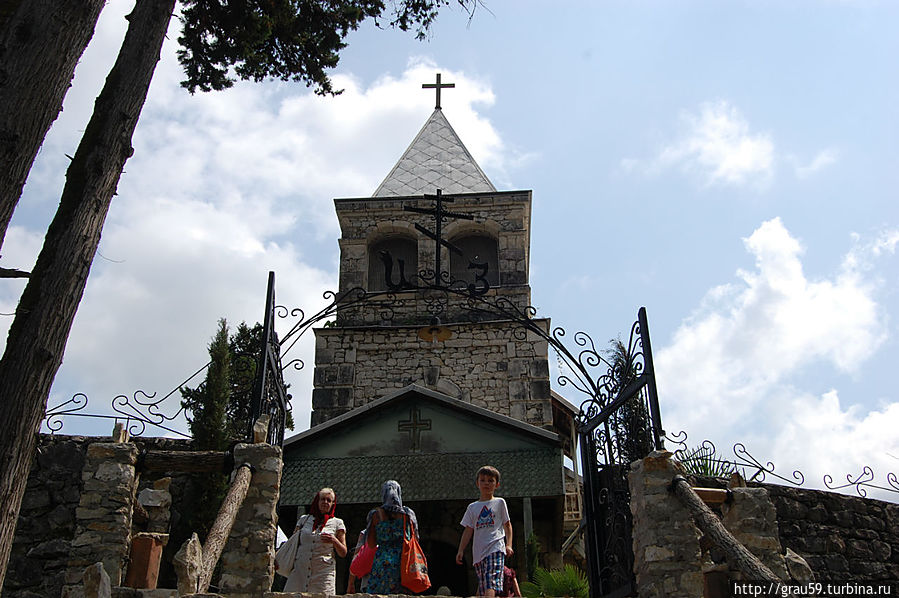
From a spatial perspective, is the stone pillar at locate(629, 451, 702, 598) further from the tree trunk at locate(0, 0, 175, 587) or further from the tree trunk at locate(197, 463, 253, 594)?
the tree trunk at locate(0, 0, 175, 587)

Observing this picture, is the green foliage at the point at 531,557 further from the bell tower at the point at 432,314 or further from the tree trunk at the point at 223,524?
the bell tower at the point at 432,314

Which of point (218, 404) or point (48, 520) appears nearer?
point (48, 520)

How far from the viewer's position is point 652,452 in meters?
6.81

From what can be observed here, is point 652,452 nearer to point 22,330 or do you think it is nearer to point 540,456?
point 540,456

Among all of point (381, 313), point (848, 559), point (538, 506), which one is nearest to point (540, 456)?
point (538, 506)

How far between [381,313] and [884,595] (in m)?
10.2

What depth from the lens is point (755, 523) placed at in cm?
671

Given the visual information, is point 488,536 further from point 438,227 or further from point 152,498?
point 438,227

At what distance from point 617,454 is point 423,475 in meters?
3.59

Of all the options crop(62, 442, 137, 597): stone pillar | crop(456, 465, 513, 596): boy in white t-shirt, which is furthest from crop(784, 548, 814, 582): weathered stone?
crop(62, 442, 137, 597): stone pillar

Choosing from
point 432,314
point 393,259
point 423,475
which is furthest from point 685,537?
point 393,259

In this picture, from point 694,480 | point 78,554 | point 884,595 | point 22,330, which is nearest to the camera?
point 22,330

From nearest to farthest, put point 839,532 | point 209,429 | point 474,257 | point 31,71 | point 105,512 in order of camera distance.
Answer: point 31,71
point 105,512
point 839,532
point 209,429
point 474,257

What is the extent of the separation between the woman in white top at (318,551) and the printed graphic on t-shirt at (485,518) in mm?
1064
